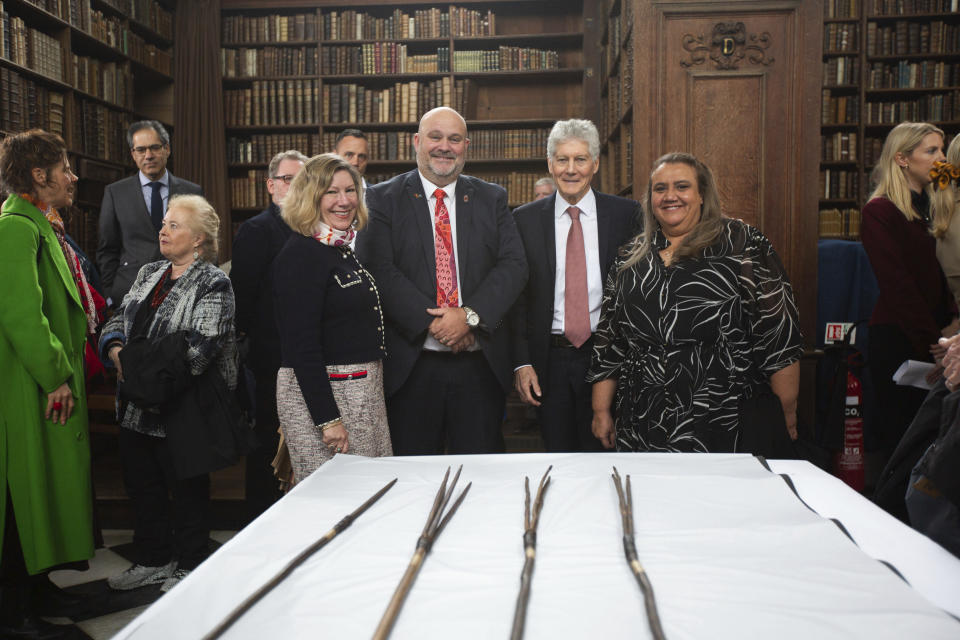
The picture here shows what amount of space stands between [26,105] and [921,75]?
5646 mm

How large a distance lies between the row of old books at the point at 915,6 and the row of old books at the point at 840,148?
2.85 ft

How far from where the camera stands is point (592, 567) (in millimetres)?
882

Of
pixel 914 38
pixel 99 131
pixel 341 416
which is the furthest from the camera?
pixel 914 38

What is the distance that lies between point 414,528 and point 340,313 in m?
0.97

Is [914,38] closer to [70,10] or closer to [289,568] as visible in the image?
[70,10]

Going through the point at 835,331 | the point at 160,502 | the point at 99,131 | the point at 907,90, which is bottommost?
the point at 160,502

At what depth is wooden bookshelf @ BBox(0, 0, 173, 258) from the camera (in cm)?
362

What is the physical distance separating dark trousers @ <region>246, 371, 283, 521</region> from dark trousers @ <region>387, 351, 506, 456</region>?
2.57 feet

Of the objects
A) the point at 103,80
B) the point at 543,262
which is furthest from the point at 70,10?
the point at 543,262

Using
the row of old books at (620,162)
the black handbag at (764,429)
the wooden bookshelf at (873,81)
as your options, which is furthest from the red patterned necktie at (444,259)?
the wooden bookshelf at (873,81)

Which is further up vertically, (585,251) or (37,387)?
(585,251)

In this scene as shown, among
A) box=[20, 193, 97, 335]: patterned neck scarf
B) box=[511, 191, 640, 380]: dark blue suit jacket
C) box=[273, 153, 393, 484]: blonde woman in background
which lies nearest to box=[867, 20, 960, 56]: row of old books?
box=[511, 191, 640, 380]: dark blue suit jacket

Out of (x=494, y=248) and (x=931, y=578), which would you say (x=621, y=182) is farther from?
(x=931, y=578)

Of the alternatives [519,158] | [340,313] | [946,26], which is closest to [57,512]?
[340,313]
